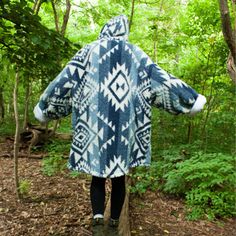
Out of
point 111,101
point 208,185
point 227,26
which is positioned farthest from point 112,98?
point 227,26

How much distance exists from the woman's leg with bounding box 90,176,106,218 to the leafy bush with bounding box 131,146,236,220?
1566mm

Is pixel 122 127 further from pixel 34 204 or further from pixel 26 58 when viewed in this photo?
pixel 34 204

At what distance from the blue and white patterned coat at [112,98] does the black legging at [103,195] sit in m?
0.14

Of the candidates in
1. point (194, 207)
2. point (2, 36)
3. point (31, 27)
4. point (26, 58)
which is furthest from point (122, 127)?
point (194, 207)

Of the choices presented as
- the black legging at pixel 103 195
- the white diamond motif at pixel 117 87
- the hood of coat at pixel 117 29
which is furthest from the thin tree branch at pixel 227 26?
the black legging at pixel 103 195

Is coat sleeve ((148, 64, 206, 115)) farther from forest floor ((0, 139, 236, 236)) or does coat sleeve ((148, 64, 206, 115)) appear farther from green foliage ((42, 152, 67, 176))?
green foliage ((42, 152, 67, 176))

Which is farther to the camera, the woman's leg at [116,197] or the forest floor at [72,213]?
the forest floor at [72,213]

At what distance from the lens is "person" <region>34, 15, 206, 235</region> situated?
6.84 feet

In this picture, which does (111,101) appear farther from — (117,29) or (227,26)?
(227,26)

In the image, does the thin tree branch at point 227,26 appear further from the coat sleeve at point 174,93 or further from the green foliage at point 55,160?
the green foliage at point 55,160

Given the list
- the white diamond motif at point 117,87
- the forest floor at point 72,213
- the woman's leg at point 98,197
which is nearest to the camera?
the white diamond motif at point 117,87

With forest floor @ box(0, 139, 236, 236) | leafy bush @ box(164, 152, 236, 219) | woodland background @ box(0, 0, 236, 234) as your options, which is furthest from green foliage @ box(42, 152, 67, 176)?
leafy bush @ box(164, 152, 236, 219)

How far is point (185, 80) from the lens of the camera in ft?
19.0

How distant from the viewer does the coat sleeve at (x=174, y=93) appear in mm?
2137
